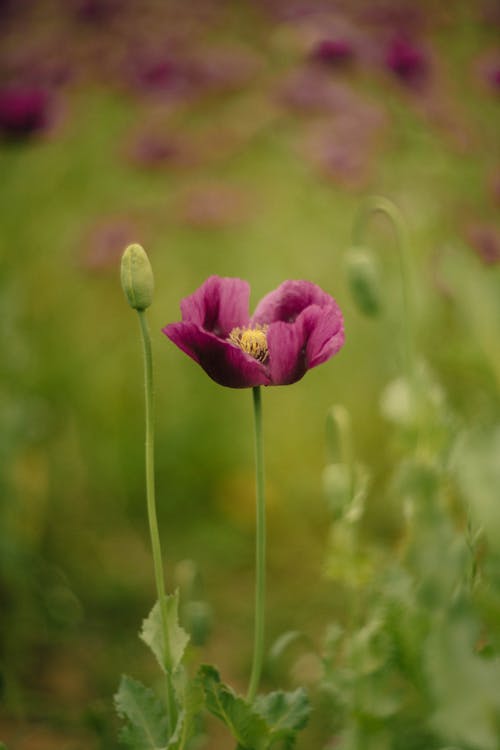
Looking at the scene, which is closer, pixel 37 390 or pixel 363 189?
pixel 363 189

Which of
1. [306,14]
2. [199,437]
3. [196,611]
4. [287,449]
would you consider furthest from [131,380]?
[196,611]

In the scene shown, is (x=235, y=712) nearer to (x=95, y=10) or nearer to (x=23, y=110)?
(x=23, y=110)

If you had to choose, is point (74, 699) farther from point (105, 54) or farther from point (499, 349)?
point (105, 54)

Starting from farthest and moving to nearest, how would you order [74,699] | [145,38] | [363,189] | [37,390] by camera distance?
[37,390]
[363,189]
[145,38]
[74,699]

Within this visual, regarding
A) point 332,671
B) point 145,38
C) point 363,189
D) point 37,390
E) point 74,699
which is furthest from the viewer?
point 37,390

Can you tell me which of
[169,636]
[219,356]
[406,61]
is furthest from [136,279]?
[406,61]

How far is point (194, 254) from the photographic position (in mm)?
1596

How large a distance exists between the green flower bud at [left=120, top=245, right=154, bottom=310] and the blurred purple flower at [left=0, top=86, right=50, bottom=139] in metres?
0.67

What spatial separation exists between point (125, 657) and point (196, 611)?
1.54 feet

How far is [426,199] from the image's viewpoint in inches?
48.3

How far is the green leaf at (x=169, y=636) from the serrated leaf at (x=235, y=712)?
0.9 inches

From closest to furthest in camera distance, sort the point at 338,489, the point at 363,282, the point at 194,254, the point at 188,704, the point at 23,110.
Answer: the point at 188,704, the point at 338,489, the point at 363,282, the point at 23,110, the point at 194,254

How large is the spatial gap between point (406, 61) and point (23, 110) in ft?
1.63

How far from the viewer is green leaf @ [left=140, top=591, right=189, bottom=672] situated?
17.9 inches
